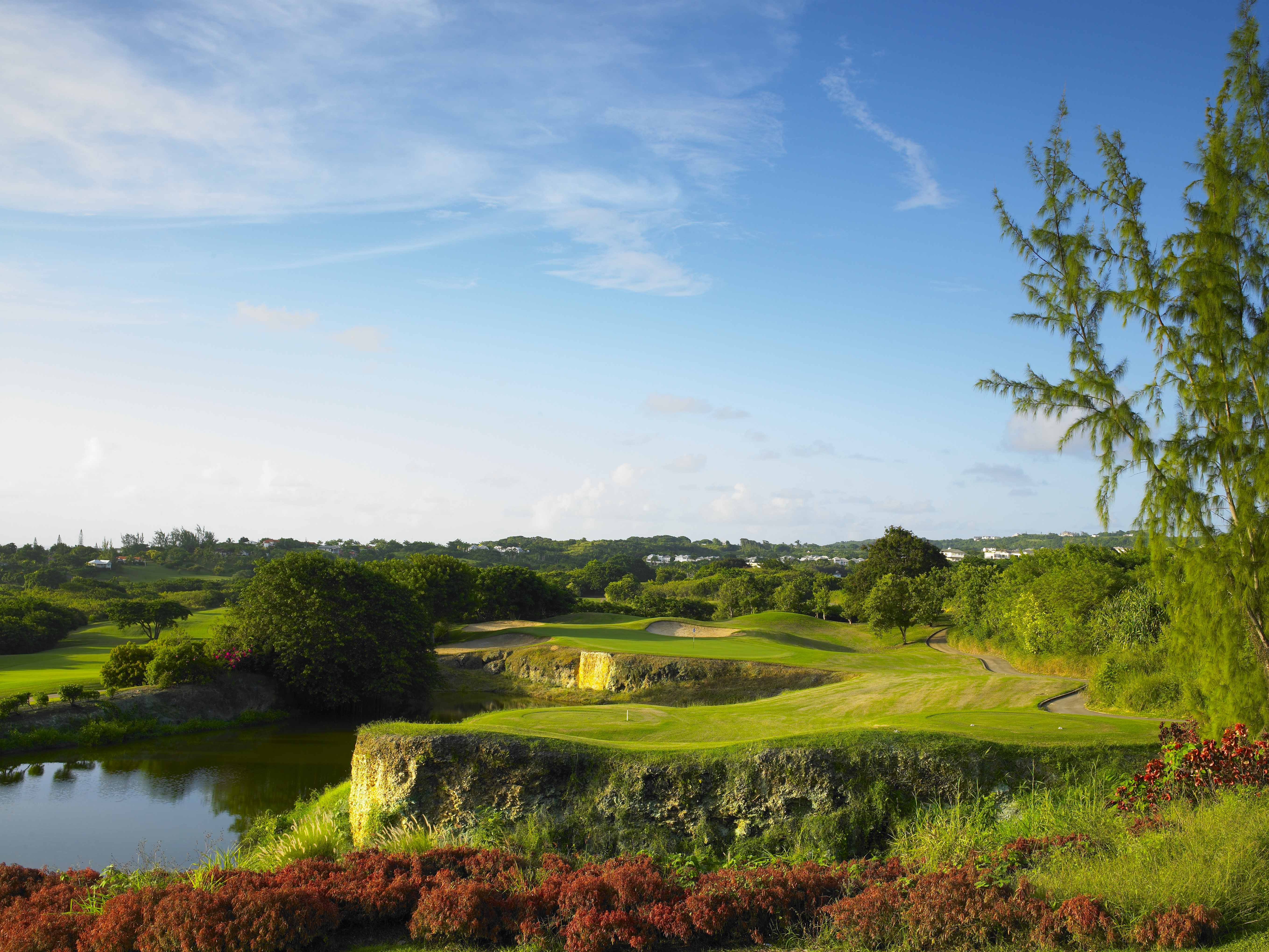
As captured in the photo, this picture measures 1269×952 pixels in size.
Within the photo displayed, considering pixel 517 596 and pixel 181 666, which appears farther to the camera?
pixel 517 596

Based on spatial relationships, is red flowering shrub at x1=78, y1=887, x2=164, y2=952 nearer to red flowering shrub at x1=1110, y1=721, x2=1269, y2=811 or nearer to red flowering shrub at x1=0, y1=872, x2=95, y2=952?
red flowering shrub at x1=0, y1=872, x2=95, y2=952

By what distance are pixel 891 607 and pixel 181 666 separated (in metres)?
40.0

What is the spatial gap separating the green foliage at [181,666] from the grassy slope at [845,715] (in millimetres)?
16642

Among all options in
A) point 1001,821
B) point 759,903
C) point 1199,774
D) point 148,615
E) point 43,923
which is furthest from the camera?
point 148,615

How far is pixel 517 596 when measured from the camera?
202 ft

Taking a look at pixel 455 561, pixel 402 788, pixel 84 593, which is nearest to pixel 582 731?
pixel 402 788

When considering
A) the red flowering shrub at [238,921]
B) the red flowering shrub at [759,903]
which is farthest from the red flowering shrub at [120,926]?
the red flowering shrub at [759,903]

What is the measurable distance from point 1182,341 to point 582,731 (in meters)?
13.7

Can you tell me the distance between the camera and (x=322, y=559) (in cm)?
4006

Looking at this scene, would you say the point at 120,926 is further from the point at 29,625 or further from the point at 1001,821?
the point at 29,625

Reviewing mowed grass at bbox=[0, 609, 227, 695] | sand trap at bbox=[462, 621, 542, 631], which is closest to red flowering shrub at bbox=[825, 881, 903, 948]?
mowed grass at bbox=[0, 609, 227, 695]

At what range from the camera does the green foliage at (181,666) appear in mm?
33656

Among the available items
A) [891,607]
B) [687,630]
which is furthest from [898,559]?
[687,630]

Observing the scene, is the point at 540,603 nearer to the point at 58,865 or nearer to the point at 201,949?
the point at 58,865
